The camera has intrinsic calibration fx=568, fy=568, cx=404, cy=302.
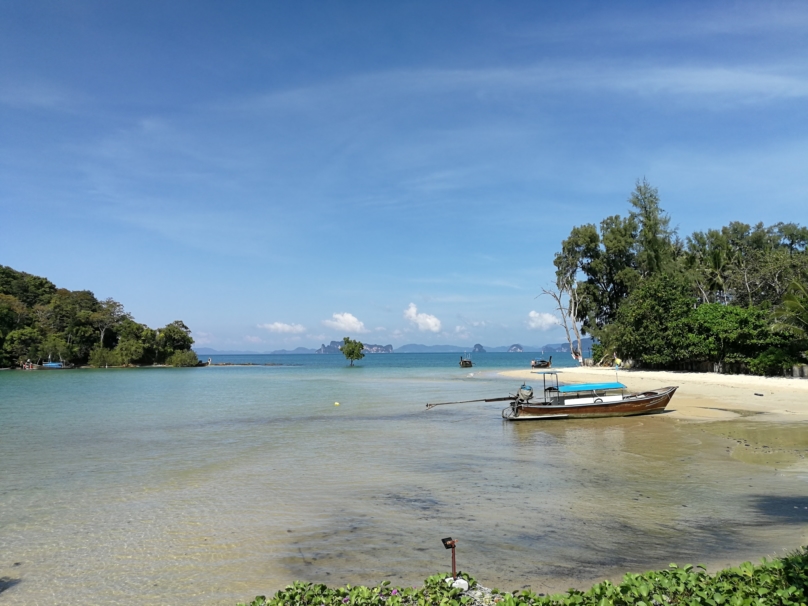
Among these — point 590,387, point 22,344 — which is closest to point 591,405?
point 590,387

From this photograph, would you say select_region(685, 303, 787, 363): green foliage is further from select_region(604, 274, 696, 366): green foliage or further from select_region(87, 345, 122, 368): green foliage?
select_region(87, 345, 122, 368): green foliage

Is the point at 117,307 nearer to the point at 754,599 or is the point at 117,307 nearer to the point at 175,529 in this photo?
the point at 175,529

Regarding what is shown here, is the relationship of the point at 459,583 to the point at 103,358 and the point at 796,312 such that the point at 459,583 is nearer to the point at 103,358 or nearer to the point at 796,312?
the point at 796,312

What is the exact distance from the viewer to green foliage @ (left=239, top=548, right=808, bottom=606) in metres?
4.38

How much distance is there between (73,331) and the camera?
279 ft

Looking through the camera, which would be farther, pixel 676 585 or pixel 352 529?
pixel 352 529

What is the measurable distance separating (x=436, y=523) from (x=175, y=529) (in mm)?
4253

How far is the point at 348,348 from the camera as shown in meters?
92.5

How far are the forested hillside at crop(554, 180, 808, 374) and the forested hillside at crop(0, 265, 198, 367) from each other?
6609cm

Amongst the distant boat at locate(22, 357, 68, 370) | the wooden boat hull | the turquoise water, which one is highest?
the wooden boat hull

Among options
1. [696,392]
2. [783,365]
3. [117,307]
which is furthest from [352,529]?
[117,307]

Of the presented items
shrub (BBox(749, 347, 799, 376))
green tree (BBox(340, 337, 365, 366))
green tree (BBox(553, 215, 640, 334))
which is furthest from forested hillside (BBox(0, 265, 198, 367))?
shrub (BBox(749, 347, 799, 376))

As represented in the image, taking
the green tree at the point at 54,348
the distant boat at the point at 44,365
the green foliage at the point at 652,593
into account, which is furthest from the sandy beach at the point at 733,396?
the green tree at the point at 54,348

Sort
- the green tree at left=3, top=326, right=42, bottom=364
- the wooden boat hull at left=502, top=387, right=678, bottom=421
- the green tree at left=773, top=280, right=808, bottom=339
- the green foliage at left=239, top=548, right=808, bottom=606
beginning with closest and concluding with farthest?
the green foliage at left=239, top=548, right=808, bottom=606 < the wooden boat hull at left=502, top=387, right=678, bottom=421 < the green tree at left=773, top=280, right=808, bottom=339 < the green tree at left=3, top=326, right=42, bottom=364
